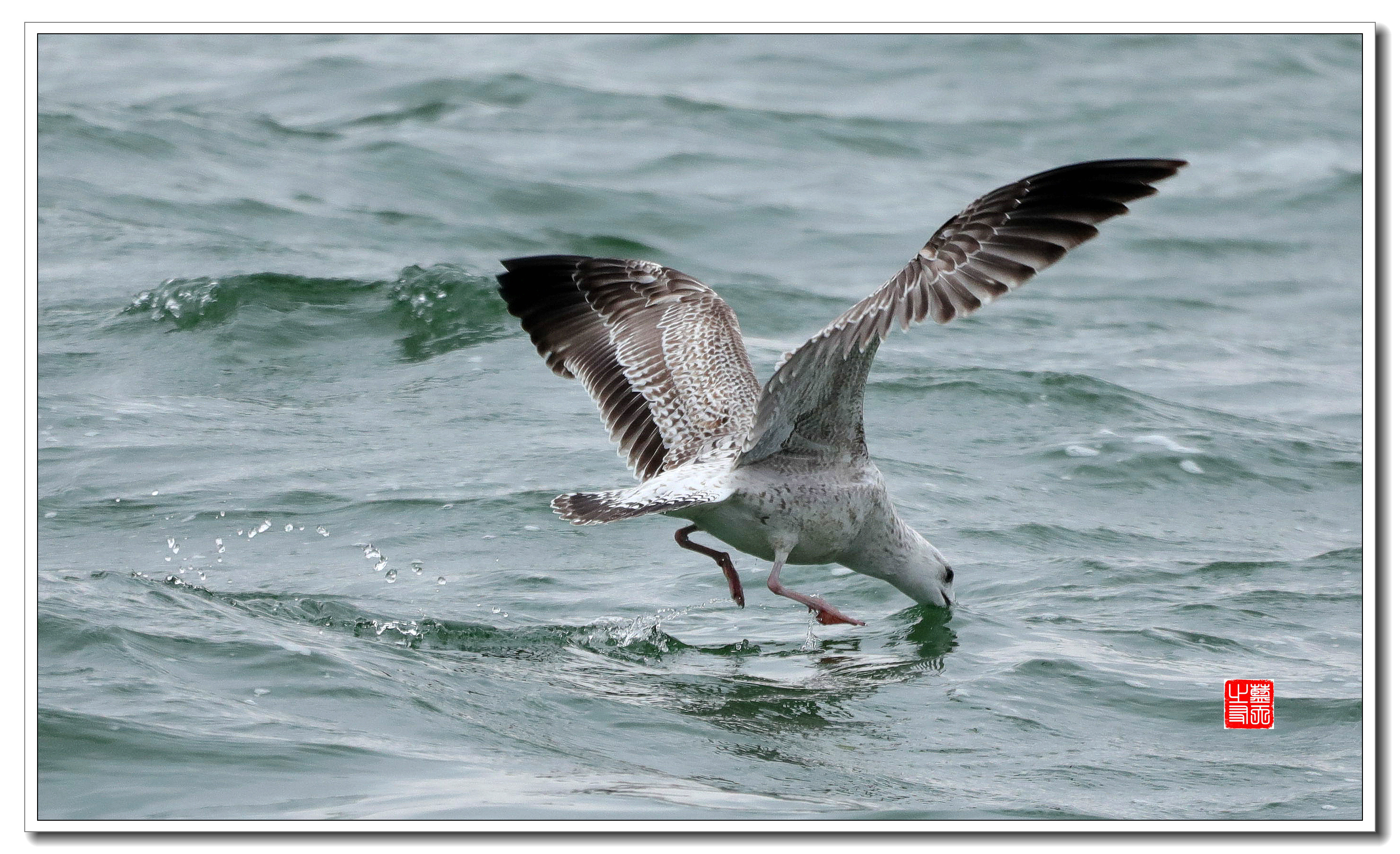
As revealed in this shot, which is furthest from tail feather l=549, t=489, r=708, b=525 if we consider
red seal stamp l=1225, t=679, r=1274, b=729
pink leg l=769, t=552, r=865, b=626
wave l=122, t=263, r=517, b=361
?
wave l=122, t=263, r=517, b=361

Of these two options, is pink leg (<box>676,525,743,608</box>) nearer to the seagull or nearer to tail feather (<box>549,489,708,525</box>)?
the seagull

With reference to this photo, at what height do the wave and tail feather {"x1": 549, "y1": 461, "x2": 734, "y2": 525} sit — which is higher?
the wave

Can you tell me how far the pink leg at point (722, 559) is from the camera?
22.5 feet

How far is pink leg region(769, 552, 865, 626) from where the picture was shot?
655cm

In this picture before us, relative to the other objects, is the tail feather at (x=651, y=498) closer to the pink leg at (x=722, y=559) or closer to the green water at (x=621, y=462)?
the pink leg at (x=722, y=559)

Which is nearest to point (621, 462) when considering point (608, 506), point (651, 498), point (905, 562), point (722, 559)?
point (722, 559)

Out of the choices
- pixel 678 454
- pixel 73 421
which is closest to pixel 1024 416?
pixel 678 454

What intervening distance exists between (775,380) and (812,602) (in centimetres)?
104

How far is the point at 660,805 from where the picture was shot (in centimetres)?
481

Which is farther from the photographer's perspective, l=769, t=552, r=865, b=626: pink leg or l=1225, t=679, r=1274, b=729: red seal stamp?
l=769, t=552, r=865, b=626: pink leg

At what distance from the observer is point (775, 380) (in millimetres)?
6086

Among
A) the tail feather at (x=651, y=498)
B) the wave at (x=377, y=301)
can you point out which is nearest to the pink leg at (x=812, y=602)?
the tail feather at (x=651, y=498)

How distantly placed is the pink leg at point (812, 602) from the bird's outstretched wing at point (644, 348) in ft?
2.03

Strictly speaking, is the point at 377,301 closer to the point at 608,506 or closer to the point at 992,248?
the point at 608,506
